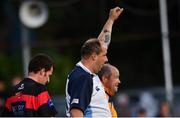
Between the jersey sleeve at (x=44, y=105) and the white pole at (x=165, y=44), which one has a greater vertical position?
the white pole at (x=165, y=44)

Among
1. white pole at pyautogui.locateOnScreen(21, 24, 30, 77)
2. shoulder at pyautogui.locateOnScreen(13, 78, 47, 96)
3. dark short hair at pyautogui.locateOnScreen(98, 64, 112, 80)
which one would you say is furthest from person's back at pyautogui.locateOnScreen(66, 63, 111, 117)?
white pole at pyautogui.locateOnScreen(21, 24, 30, 77)

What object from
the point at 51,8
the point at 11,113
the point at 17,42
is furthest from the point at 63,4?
the point at 11,113

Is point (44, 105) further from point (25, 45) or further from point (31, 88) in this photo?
point (25, 45)

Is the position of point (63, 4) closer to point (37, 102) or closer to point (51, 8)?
point (51, 8)

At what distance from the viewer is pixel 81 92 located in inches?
270

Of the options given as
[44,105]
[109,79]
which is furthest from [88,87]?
[109,79]

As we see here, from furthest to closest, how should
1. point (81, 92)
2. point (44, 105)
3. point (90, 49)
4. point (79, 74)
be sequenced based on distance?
point (44, 105), point (90, 49), point (79, 74), point (81, 92)

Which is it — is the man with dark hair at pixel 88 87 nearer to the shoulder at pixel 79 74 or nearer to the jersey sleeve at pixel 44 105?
the shoulder at pixel 79 74

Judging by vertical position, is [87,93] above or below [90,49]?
below

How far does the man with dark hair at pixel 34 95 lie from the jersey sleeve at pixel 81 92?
417mm

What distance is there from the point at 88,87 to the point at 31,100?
64 cm

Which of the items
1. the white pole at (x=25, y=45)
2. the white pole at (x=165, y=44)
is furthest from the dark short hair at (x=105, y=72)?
the white pole at (x=25, y=45)

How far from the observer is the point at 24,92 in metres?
7.31

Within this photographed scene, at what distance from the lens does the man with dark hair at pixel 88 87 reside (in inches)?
270
